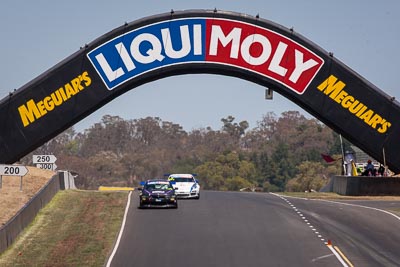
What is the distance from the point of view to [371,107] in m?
44.7

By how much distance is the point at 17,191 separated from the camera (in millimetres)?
42938

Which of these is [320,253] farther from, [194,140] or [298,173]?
[194,140]

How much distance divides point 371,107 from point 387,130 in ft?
4.82

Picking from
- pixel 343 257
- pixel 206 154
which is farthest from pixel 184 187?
pixel 206 154

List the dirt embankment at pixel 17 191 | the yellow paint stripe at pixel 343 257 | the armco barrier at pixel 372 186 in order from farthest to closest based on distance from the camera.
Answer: the armco barrier at pixel 372 186 < the dirt embankment at pixel 17 191 < the yellow paint stripe at pixel 343 257

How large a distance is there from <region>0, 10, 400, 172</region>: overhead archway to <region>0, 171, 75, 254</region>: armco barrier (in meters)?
3.12

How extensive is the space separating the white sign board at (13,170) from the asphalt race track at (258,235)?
509cm

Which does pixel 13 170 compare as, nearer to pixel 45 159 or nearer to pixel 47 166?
pixel 45 159

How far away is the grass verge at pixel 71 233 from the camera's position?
92.6 ft

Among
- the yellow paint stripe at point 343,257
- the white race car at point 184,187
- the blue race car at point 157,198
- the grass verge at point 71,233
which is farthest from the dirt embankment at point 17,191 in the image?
the yellow paint stripe at point 343,257

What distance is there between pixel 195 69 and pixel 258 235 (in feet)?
47.9

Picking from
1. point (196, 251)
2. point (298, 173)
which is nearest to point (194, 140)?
point (298, 173)

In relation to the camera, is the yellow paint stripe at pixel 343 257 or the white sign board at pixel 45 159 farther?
the white sign board at pixel 45 159

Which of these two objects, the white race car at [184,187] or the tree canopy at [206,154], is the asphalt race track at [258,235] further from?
the tree canopy at [206,154]
